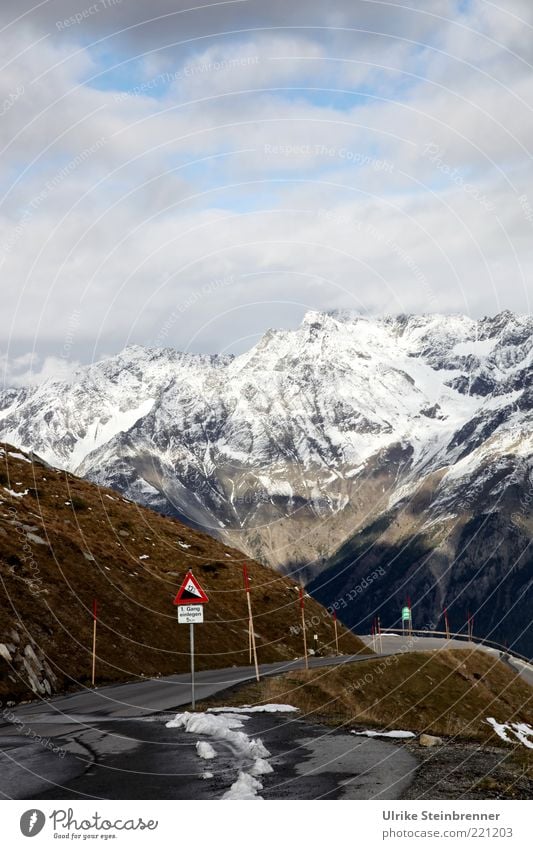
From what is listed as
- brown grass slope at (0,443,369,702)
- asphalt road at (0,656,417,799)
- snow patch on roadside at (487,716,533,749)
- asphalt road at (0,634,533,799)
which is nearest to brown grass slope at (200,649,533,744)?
snow patch on roadside at (487,716,533,749)

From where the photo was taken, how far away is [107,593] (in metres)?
55.8

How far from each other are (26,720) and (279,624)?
42920mm

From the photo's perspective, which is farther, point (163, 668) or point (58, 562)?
point (58, 562)

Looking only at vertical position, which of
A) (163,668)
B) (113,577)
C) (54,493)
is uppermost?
(54,493)

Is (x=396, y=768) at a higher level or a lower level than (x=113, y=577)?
lower

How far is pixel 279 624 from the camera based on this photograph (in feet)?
229

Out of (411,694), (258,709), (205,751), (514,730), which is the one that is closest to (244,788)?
(205,751)

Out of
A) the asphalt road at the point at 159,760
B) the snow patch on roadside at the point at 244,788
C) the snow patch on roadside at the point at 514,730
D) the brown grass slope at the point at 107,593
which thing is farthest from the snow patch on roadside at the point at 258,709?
the snow patch on roadside at the point at 514,730

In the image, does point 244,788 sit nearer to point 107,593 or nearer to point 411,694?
point 411,694

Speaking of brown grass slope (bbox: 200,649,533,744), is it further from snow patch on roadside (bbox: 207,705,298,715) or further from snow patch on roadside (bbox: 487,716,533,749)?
snow patch on roadside (bbox: 207,705,298,715)

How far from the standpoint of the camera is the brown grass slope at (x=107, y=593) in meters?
43.5
